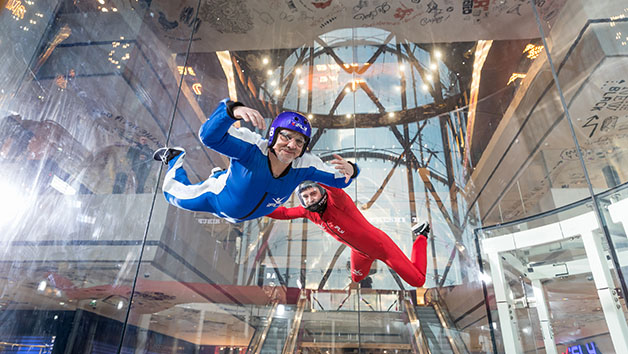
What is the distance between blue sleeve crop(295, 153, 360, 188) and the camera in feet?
6.11

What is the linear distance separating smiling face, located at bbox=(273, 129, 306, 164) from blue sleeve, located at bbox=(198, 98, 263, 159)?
0.14m

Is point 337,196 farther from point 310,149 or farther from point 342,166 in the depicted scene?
point 310,149

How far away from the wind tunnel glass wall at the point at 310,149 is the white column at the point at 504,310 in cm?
6

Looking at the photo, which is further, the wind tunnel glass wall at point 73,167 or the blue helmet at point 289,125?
the wind tunnel glass wall at point 73,167

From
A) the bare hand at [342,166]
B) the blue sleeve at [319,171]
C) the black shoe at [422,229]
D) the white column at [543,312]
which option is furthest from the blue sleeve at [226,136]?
the white column at [543,312]

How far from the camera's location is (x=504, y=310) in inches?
154

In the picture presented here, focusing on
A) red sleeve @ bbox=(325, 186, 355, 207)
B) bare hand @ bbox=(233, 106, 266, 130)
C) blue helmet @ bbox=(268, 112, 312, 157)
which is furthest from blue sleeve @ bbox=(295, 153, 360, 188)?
red sleeve @ bbox=(325, 186, 355, 207)

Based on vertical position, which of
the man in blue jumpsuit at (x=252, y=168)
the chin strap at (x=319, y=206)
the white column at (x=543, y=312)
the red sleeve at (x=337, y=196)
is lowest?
the white column at (x=543, y=312)

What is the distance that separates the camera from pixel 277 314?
3922 mm

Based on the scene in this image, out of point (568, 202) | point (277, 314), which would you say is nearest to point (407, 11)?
point (568, 202)

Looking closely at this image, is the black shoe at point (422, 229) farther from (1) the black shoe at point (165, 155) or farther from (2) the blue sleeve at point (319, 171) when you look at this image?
(1) the black shoe at point (165, 155)

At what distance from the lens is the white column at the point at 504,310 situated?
12.1 ft

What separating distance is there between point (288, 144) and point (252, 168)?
0.75ft

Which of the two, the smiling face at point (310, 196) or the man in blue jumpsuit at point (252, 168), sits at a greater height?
the smiling face at point (310, 196)
